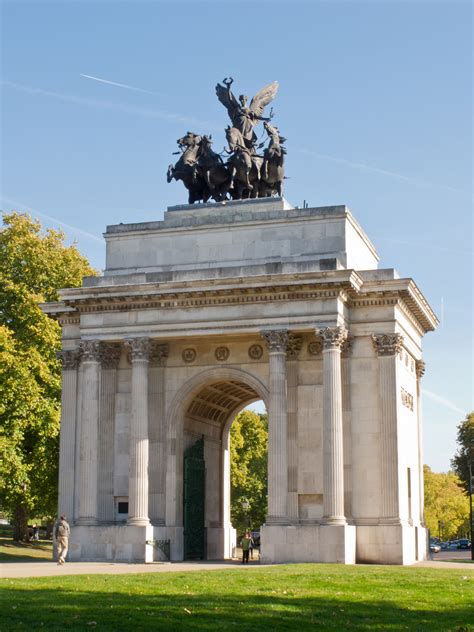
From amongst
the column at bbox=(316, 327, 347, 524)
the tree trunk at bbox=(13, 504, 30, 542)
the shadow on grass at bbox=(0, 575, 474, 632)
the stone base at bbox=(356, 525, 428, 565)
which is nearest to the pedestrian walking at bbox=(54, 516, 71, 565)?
the column at bbox=(316, 327, 347, 524)

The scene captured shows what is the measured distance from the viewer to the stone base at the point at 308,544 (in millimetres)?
39875

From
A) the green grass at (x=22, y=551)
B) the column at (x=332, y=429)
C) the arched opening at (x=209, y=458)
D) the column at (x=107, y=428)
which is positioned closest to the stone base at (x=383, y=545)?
the column at (x=332, y=429)

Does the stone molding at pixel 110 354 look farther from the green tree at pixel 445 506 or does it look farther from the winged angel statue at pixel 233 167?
the green tree at pixel 445 506

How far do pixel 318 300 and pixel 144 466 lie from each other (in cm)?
940

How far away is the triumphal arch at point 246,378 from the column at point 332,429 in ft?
0.17

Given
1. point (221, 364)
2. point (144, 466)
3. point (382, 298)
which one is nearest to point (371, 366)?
point (382, 298)

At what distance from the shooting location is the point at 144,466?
1698 inches

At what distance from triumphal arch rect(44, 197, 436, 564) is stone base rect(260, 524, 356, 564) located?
0.18 ft

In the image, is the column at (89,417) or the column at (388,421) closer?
the column at (388,421)

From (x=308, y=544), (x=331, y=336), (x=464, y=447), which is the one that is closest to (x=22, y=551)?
(x=308, y=544)

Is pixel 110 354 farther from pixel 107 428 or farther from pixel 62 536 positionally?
pixel 62 536

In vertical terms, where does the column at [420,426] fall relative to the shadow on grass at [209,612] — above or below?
above

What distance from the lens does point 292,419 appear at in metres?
42.9

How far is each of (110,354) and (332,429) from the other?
32.7 feet
